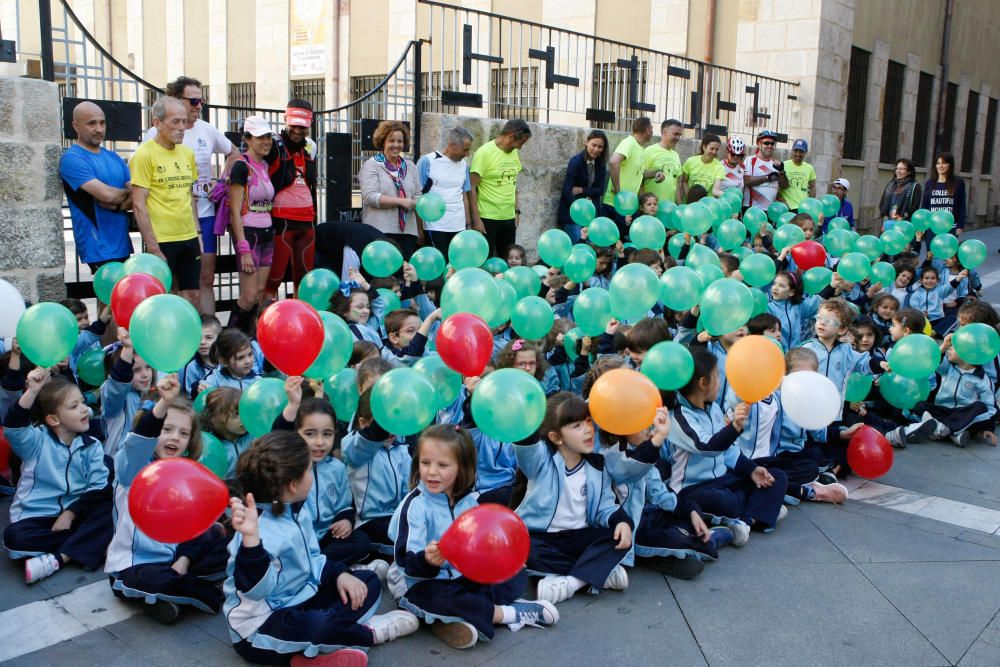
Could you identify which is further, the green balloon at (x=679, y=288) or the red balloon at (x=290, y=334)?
the green balloon at (x=679, y=288)

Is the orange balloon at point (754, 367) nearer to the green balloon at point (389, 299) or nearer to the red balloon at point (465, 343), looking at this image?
the red balloon at point (465, 343)

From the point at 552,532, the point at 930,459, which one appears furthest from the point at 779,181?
the point at 552,532

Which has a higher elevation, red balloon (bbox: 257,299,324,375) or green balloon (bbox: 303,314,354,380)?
red balloon (bbox: 257,299,324,375)

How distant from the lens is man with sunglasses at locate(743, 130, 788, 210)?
1020 centimetres

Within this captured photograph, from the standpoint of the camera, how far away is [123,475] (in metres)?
3.34

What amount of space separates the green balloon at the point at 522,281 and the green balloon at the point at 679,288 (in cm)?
101

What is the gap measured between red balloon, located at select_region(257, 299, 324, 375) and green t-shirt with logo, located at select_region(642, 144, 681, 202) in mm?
6147

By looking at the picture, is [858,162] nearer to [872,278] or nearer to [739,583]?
[872,278]

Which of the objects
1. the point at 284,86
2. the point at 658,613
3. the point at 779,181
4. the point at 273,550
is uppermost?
the point at 284,86

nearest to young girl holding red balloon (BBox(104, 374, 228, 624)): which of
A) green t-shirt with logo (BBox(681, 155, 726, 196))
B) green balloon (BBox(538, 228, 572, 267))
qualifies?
green balloon (BBox(538, 228, 572, 267))

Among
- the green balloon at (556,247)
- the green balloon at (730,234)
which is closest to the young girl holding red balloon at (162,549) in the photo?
the green balloon at (556,247)

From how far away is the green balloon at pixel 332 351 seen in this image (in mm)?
4062

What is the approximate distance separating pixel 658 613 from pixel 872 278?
5016 millimetres

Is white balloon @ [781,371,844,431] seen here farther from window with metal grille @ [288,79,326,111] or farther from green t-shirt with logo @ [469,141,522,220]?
window with metal grille @ [288,79,326,111]
